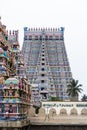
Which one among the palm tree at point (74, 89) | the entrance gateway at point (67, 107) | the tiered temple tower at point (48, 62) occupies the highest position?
the tiered temple tower at point (48, 62)

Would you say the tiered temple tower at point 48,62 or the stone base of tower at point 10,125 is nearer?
the stone base of tower at point 10,125

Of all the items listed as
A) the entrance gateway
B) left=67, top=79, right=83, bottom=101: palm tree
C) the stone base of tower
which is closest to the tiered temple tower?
left=67, top=79, right=83, bottom=101: palm tree

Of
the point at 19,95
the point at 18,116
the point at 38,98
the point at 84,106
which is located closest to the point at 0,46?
the point at 19,95

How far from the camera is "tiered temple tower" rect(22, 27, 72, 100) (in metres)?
117

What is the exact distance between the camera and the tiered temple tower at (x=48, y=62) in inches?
4606

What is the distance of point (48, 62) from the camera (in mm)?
120500

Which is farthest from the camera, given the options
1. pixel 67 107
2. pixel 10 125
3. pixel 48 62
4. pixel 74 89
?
pixel 48 62

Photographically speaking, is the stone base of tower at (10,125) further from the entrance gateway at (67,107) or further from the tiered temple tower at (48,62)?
the tiered temple tower at (48,62)

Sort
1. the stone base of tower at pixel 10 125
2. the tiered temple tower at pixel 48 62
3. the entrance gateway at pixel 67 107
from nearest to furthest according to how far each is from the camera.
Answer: the stone base of tower at pixel 10 125, the entrance gateway at pixel 67 107, the tiered temple tower at pixel 48 62

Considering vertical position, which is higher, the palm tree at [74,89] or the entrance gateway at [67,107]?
the palm tree at [74,89]

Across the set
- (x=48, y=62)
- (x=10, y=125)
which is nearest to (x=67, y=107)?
(x=10, y=125)

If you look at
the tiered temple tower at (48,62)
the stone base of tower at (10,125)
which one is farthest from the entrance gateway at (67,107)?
the tiered temple tower at (48,62)

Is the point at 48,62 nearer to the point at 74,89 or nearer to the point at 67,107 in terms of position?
the point at 74,89

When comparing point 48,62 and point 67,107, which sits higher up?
point 48,62
